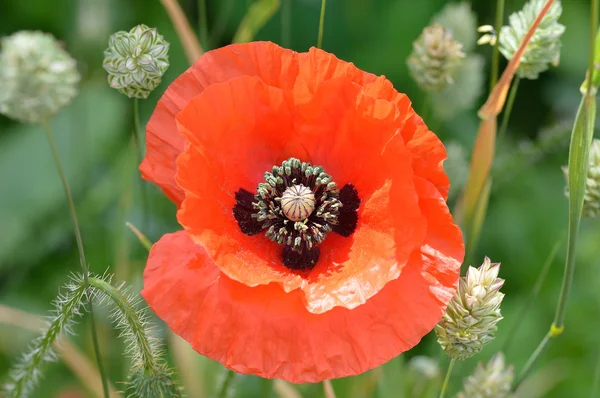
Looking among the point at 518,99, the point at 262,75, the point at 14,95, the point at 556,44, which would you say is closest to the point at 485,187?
the point at 556,44

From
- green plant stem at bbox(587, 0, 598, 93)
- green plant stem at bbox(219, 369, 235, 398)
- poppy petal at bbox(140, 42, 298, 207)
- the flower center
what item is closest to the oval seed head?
the flower center

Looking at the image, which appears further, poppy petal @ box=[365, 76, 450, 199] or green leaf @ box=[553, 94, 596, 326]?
poppy petal @ box=[365, 76, 450, 199]

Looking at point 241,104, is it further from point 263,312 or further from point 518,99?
point 518,99

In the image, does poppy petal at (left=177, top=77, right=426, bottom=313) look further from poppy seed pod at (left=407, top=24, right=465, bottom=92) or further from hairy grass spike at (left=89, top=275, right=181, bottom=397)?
poppy seed pod at (left=407, top=24, right=465, bottom=92)

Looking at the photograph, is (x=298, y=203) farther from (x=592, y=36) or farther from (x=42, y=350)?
(x=592, y=36)

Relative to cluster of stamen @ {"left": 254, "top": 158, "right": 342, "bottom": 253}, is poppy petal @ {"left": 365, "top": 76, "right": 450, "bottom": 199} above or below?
above

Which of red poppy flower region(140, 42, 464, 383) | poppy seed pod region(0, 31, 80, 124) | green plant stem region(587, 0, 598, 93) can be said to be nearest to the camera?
poppy seed pod region(0, 31, 80, 124)
